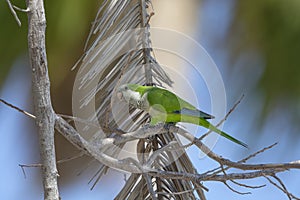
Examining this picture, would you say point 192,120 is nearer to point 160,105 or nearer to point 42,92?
point 160,105

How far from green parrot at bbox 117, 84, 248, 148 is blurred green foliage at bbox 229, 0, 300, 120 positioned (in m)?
0.53

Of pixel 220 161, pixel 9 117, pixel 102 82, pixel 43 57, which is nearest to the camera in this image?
pixel 43 57

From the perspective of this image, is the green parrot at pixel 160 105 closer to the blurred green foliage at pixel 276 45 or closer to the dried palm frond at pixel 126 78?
the dried palm frond at pixel 126 78

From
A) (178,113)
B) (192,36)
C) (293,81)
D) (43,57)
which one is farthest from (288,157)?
(43,57)

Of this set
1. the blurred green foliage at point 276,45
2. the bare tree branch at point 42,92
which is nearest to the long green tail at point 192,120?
the bare tree branch at point 42,92

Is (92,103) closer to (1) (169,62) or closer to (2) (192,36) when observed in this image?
(1) (169,62)

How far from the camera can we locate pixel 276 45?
162 centimetres

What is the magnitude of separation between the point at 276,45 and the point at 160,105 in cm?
59

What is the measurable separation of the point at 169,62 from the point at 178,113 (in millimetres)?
358

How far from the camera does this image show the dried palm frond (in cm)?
115

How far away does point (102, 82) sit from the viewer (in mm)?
Answer: 1172

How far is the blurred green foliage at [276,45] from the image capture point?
160 centimetres

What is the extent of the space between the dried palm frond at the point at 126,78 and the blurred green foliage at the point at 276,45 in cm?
53

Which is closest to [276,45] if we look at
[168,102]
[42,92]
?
[168,102]
